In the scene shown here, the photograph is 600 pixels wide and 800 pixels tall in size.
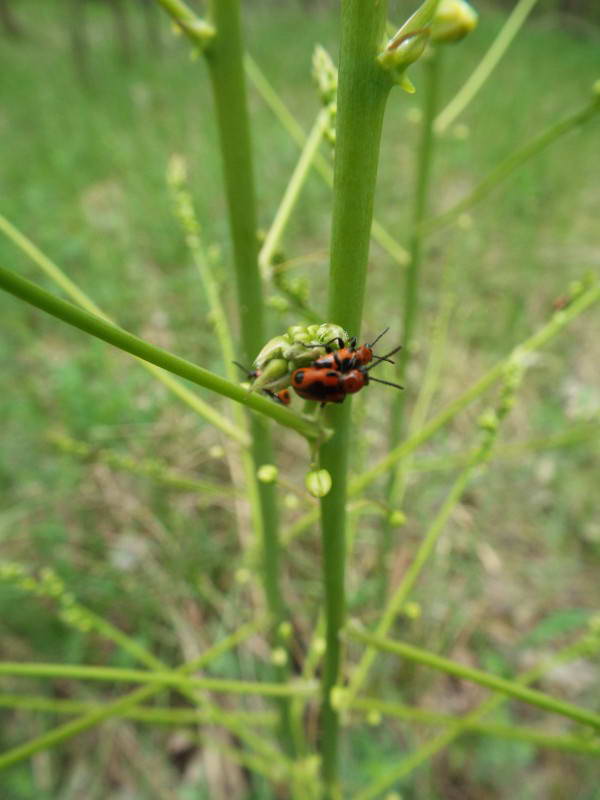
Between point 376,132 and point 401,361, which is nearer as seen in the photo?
point 376,132

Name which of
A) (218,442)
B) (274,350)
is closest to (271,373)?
(274,350)

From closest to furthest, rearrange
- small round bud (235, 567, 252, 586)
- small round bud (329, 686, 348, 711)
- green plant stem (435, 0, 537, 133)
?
small round bud (329, 686, 348, 711), green plant stem (435, 0, 537, 133), small round bud (235, 567, 252, 586)

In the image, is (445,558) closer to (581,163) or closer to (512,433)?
(512,433)

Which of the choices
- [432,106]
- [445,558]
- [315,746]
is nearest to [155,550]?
[315,746]

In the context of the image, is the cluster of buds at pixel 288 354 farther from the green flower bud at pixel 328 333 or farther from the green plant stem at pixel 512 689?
the green plant stem at pixel 512 689

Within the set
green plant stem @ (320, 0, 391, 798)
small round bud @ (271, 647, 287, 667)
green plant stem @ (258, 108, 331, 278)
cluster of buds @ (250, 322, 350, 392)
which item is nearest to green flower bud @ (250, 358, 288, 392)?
cluster of buds @ (250, 322, 350, 392)

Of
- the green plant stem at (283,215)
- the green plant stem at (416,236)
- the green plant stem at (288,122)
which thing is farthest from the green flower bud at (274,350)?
the green plant stem at (416,236)

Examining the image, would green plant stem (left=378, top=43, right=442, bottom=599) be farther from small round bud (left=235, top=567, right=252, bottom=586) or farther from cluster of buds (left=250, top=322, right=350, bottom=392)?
cluster of buds (left=250, top=322, right=350, bottom=392)
